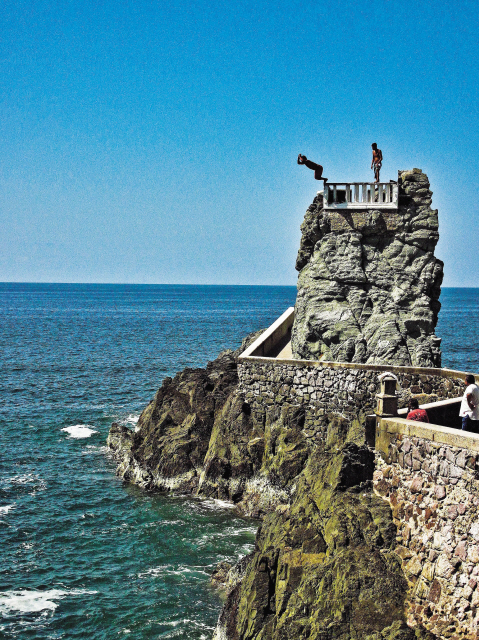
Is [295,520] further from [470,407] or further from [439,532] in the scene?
[470,407]

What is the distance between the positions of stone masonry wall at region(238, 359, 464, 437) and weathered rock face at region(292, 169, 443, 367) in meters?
2.26

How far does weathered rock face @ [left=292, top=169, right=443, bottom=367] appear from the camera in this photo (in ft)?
77.4

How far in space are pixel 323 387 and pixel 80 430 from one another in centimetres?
1758

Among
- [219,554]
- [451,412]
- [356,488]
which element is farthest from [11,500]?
[451,412]

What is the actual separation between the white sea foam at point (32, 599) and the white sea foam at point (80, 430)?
16067 mm

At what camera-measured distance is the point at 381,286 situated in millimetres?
24312

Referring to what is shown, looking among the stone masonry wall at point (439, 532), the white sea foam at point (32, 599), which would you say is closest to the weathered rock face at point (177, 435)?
the white sea foam at point (32, 599)

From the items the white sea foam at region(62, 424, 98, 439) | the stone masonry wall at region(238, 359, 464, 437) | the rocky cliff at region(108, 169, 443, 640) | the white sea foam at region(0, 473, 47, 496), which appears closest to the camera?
the stone masonry wall at region(238, 359, 464, 437)

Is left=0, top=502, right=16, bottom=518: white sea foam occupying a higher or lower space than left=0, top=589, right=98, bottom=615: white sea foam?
higher

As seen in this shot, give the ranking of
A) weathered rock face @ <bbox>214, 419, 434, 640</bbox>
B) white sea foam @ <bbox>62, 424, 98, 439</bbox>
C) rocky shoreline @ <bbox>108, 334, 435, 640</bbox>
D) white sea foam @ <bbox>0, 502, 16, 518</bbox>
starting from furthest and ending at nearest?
white sea foam @ <bbox>62, 424, 98, 439</bbox> < white sea foam @ <bbox>0, 502, 16, 518</bbox> < rocky shoreline @ <bbox>108, 334, 435, 640</bbox> < weathered rock face @ <bbox>214, 419, 434, 640</bbox>

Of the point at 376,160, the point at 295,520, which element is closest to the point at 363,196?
the point at 376,160

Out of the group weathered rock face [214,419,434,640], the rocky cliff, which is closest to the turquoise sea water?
the rocky cliff

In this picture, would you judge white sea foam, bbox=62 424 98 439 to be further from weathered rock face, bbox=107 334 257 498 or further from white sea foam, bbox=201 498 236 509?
white sea foam, bbox=201 498 236 509

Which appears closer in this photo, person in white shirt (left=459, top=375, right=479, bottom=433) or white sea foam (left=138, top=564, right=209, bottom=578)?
person in white shirt (left=459, top=375, right=479, bottom=433)
